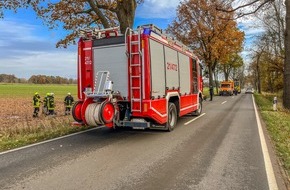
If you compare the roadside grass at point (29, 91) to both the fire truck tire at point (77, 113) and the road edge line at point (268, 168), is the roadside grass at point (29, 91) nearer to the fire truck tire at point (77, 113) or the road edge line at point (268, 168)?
the fire truck tire at point (77, 113)

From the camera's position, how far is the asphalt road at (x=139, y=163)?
4.93m

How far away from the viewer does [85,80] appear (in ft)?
32.0

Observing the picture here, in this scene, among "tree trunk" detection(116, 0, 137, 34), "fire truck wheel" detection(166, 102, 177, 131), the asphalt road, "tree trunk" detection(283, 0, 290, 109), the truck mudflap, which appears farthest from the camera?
"tree trunk" detection(283, 0, 290, 109)

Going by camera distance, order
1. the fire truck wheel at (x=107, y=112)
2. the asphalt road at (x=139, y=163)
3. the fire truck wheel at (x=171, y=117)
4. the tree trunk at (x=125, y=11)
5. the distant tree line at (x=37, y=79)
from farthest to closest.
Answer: the distant tree line at (x=37, y=79) < the tree trunk at (x=125, y=11) < the fire truck wheel at (x=171, y=117) < the fire truck wheel at (x=107, y=112) < the asphalt road at (x=139, y=163)

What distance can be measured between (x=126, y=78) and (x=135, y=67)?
1.59 feet

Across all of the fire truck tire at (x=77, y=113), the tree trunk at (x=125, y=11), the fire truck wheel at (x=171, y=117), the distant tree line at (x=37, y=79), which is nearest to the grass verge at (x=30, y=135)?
the fire truck tire at (x=77, y=113)

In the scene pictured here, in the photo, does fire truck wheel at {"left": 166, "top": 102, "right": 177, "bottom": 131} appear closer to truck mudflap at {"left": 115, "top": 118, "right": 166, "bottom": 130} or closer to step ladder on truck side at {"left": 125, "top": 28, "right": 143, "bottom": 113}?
truck mudflap at {"left": 115, "top": 118, "right": 166, "bottom": 130}

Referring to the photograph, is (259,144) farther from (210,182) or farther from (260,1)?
(260,1)

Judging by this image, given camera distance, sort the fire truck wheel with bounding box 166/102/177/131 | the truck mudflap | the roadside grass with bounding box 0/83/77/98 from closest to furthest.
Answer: the truck mudflap → the fire truck wheel with bounding box 166/102/177/131 → the roadside grass with bounding box 0/83/77/98

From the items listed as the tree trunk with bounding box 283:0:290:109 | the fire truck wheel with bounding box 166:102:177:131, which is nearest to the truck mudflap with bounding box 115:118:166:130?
the fire truck wheel with bounding box 166:102:177:131

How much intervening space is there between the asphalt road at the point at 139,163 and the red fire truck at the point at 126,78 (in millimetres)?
726

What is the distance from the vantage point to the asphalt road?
194 inches

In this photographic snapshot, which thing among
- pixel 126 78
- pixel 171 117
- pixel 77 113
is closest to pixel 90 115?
pixel 77 113

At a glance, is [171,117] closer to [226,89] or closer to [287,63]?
[287,63]
